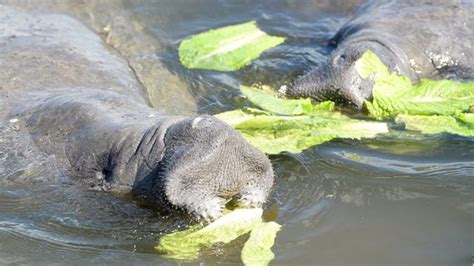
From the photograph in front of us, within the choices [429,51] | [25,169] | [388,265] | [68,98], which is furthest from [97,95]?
[429,51]

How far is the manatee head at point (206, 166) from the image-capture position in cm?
489

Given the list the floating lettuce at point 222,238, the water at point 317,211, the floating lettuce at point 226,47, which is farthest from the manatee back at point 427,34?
the floating lettuce at point 222,238

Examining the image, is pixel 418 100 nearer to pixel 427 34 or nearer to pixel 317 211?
pixel 427 34

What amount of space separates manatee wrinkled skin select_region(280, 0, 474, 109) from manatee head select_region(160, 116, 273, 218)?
95.0 inches

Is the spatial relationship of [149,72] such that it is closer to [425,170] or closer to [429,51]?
[429,51]

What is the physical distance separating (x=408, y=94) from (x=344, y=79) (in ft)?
1.73

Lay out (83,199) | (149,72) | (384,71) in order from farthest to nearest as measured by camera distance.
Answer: (149,72) → (384,71) → (83,199)

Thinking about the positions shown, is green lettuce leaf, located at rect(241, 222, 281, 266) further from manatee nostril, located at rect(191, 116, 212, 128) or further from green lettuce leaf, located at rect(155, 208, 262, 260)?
manatee nostril, located at rect(191, 116, 212, 128)

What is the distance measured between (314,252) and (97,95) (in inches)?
80.6

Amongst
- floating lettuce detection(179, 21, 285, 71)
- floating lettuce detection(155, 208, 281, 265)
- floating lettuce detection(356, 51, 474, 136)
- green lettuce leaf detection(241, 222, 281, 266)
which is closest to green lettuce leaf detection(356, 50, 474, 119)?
floating lettuce detection(356, 51, 474, 136)

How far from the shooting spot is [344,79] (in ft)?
24.3

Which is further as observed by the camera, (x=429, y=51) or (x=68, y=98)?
(x=429, y=51)

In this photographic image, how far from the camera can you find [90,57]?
25.1 ft

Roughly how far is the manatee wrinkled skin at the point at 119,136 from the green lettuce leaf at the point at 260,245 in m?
0.19
